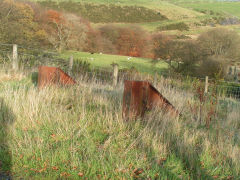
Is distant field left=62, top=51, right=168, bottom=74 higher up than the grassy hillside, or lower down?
lower down

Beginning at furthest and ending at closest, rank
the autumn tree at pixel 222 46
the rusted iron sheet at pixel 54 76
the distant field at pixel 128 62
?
the distant field at pixel 128 62 → the autumn tree at pixel 222 46 → the rusted iron sheet at pixel 54 76

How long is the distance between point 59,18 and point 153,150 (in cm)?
2813

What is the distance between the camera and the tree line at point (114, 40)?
1708 centimetres

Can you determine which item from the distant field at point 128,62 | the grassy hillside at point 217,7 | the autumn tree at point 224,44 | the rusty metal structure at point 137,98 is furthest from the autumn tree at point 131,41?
the rusty metal structure at point 137,98

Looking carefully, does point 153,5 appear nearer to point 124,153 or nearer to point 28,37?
point 28,37

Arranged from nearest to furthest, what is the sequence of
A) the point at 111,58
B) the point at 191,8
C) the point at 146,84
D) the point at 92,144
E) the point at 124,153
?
1. the point at 124,153
2. the point at 92,144
3. the point at 146,84
4. the point at 111,58
5. the point at 191,8

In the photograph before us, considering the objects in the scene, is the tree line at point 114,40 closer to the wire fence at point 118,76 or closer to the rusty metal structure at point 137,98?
the wire fence at point 118,76

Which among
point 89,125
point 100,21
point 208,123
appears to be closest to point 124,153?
point 89,125

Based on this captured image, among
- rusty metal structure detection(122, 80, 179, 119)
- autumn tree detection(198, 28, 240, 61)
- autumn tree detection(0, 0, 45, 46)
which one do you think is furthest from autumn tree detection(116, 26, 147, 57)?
rusty metal structure detection(122, 80, 179, 119)

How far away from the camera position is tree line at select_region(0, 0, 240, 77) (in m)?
17.1

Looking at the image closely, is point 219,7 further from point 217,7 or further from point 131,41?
point 131,41

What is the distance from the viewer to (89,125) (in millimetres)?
4258

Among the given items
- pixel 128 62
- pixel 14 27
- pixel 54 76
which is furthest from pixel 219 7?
pixel 54 76

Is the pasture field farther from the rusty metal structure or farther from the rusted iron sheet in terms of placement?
the rusted iron sheet
